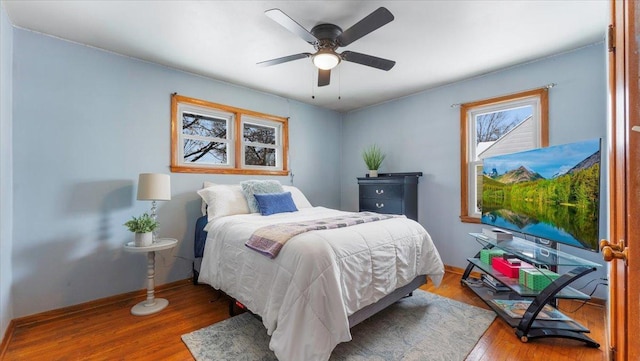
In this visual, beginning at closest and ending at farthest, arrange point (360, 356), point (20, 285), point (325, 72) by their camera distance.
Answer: point (360, 356), point (20, 285), point (325, 72)

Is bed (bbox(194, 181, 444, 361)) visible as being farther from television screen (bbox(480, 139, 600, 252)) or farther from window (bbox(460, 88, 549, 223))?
window (bbox(460, 88, 549, 223))

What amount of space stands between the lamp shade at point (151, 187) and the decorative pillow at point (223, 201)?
0.44 metres

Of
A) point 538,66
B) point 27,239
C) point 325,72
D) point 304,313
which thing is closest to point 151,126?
point 27,239

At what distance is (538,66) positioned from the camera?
285 centimetres

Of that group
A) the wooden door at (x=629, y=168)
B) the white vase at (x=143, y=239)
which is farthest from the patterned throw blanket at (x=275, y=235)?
the wooden door at (x=629, y=168)

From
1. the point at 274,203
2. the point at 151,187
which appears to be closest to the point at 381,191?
the point at 274,203

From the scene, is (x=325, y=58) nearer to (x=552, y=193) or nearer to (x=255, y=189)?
(x=255, y=189)

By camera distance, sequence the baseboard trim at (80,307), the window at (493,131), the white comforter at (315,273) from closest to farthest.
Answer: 1. the white comforter at (315,273)
2. the baseboard trim at (80,307)
3. the window at (493,131)

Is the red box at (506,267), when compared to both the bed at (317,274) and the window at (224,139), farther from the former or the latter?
the window at (224,139)

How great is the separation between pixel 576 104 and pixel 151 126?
443cm

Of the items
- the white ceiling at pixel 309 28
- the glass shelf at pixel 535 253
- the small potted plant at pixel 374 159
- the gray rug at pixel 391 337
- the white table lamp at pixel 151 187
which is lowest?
the gray rug at pixel 391 337

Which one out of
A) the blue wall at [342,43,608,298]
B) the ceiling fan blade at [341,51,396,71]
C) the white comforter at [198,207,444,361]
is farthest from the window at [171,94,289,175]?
the ceiling fan blade at [341,51,396,71]

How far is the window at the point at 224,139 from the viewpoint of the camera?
10.3ft

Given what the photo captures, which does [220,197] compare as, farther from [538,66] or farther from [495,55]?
[538,66]
